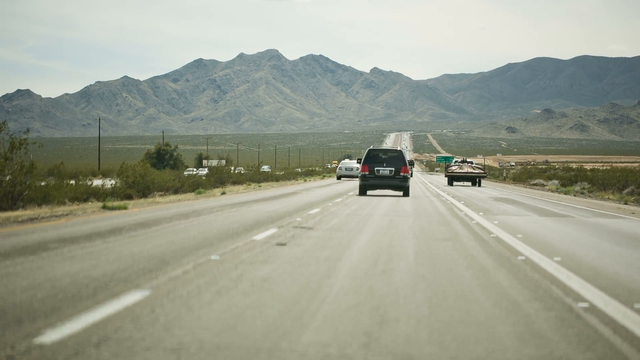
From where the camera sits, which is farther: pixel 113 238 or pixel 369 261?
pixel 113 238

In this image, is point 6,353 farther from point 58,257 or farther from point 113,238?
point 113,238

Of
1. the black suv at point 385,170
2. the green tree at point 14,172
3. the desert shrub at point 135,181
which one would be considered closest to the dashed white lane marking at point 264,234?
the green tree at point 14,172

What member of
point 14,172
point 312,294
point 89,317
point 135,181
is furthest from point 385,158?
point 89,317

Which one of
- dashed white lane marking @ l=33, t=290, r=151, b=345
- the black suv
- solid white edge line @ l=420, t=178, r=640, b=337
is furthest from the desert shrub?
dashed white lane marking @ l=33, t=290, r=151, b=345

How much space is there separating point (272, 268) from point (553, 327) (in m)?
3.79

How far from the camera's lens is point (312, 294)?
682 centimetres

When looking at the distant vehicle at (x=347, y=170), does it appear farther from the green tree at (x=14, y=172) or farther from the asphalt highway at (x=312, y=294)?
the asphalt highway at (x=312, y=294)

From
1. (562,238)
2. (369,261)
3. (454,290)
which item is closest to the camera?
(454,290)

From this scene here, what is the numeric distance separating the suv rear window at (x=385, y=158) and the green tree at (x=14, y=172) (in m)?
Result: 12.8

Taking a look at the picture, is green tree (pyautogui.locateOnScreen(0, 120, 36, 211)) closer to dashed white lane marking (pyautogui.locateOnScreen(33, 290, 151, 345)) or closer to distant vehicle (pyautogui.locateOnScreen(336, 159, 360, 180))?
dashed white lane marking (pyautogui.locateOnScreen(33, 290, 151, 345))

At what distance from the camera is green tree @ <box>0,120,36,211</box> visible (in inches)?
753

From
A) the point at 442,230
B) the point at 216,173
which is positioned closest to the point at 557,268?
the point at 442,230

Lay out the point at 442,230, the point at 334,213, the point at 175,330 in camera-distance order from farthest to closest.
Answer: the point at 334,213 < the point at 442,230 < the point at 175,330

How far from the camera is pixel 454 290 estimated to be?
7176 millimetres
